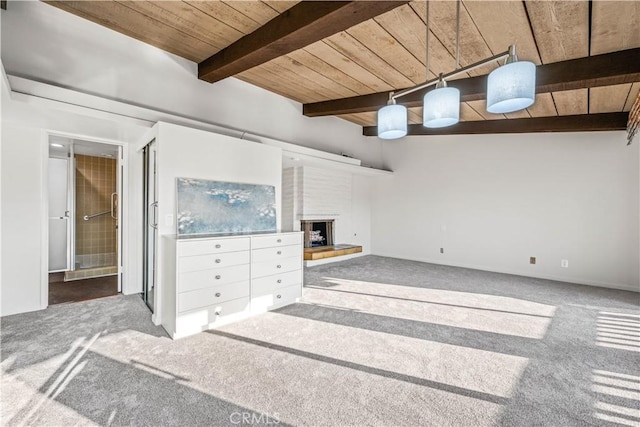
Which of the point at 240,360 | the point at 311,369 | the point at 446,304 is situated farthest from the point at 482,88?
the point at 240,360

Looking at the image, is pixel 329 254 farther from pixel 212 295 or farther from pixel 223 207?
pixel 212 295

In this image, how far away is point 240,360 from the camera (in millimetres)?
2346

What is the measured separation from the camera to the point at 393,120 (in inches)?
86.1

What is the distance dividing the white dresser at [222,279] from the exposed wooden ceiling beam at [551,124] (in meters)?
3.91

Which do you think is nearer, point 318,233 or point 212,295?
point 212,295

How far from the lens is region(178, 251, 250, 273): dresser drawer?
2.77 m

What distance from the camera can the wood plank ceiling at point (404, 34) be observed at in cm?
220

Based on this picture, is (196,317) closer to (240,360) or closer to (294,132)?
(240,360)

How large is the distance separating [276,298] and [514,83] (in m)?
3.02

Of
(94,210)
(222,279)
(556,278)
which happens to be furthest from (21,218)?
(556,278)

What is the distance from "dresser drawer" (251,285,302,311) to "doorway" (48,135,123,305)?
272 centimetres

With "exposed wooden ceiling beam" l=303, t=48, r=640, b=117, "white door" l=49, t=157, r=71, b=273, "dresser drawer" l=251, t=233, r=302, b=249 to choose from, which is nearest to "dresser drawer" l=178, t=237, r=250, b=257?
"dresser drawer" l=251, t=233, r=302, b=249

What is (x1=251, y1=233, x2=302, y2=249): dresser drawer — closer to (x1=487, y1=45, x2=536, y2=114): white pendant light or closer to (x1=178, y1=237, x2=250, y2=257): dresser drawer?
(x1=178, y1=237, x2=250, y2=257): dresser drawer

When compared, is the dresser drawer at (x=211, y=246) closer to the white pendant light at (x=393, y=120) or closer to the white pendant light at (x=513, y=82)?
the white pendant light at (x=393, y=120)
